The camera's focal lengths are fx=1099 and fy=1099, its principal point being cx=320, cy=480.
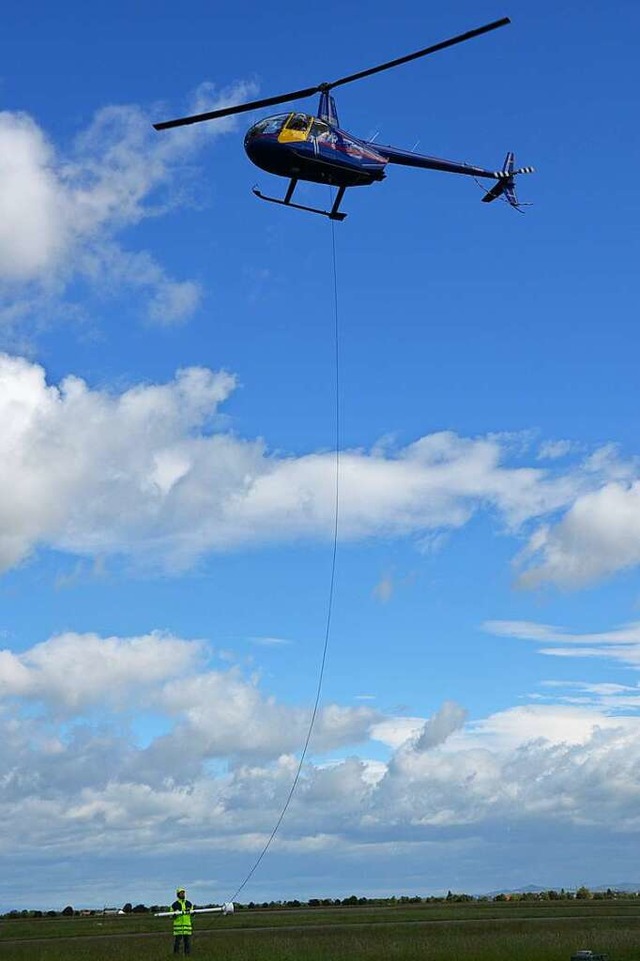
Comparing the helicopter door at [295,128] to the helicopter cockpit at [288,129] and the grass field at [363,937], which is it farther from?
the grass field at [363,937]

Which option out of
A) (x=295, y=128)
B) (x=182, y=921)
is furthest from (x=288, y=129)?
(x=182, y=921)

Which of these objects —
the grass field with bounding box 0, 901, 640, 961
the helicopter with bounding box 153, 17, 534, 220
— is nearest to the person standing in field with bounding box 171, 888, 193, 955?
the grass field with bounding box 0, 901, 640, 961

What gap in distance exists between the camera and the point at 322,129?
139 ft

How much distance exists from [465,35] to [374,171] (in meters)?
8.59

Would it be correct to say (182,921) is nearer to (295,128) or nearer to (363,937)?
(363,937)

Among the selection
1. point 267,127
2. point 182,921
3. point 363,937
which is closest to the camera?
point 182,921

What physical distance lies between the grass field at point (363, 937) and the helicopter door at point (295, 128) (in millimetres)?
28417

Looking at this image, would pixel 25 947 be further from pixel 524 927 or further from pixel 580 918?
pixel 580 918

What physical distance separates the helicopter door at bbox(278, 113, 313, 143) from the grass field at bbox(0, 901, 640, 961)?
28417mm

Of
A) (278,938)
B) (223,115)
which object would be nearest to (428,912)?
(278,938)

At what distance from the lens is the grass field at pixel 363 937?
3528 cm

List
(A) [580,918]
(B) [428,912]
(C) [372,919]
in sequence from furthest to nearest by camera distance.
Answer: (B) [428,912] < (C) [372,919] < (A) [580,918]

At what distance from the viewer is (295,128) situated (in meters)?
41.4

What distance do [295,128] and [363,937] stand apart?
31.9 metres
